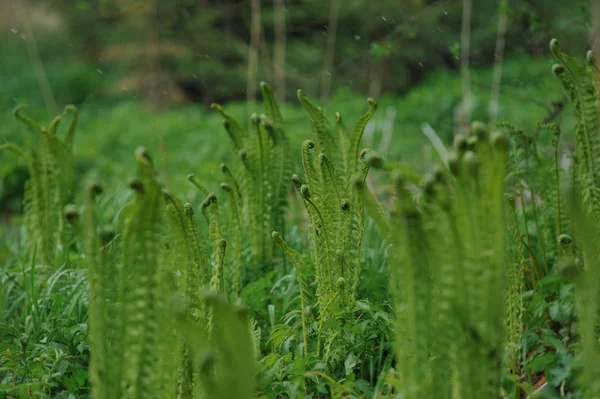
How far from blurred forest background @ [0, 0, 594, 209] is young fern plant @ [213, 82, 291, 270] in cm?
319

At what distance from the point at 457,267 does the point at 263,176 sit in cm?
125

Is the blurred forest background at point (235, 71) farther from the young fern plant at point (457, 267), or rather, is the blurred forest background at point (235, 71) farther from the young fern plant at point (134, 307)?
the young fern plant at point (457, 267)

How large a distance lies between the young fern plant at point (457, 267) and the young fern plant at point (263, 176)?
1.10 metres

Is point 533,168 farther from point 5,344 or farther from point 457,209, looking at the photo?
point 5,344

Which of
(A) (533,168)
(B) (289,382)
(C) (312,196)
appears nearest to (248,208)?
(C) (312,196)

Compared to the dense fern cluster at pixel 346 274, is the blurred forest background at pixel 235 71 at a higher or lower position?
higher

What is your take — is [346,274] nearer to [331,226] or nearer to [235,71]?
[331,226]

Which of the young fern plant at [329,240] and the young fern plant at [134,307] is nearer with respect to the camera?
the young fern plant at [134,307]

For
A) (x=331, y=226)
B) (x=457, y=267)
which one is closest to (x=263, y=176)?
(x=331, y=226)

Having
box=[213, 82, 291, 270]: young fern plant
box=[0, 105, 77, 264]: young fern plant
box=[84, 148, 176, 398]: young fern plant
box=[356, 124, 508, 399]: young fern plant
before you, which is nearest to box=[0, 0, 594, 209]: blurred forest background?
box=[0, 105, 77, 264]: young fern plant

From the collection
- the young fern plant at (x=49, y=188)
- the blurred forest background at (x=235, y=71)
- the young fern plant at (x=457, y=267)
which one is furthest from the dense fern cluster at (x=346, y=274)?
the blurred forest background at (x=235, y=71)

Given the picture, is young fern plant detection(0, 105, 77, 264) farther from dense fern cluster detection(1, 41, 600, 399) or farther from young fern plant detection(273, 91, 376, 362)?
young fern plant detection(273, 91, 376, 362)

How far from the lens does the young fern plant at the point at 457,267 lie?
108cm

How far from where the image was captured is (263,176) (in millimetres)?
2260
